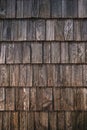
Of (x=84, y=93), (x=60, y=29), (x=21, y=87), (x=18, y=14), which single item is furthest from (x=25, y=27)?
(x=84, y=93)

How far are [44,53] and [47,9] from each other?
0.61 m

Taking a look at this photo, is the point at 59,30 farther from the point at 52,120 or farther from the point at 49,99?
the point at 52,120

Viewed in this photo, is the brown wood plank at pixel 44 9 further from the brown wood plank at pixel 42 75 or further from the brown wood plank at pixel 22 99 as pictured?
the brown wood plank at pixel 22 99

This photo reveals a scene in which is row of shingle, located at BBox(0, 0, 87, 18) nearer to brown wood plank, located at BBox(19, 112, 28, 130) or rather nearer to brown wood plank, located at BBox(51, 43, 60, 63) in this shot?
brown wood plank, located at BBox(51, 43, 60, 63)

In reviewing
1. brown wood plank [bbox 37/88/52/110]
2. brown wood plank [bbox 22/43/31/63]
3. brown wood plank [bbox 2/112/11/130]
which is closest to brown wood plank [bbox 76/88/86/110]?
brown wood plank [bbox 37/88/52/110]

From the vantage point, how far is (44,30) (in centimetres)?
459

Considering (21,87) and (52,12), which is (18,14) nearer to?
(52,12)

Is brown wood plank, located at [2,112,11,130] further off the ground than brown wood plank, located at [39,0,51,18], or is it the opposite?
brown wood plank, located at [39,0,51,18]

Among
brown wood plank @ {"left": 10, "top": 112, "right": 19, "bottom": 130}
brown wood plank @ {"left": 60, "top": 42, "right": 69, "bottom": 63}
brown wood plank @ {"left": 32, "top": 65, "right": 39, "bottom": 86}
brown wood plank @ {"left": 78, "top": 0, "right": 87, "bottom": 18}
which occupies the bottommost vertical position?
brown wood plank @ {"left": 10, "top": 112, "right": 19, "bottom": 130}

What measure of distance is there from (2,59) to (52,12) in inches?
37.4

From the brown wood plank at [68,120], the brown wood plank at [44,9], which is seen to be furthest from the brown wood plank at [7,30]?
the brown wood plank at [68,120]

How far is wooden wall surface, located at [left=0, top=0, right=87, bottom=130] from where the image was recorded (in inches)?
180

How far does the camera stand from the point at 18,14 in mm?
4586

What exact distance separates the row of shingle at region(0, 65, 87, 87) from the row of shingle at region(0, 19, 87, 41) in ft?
1.27
